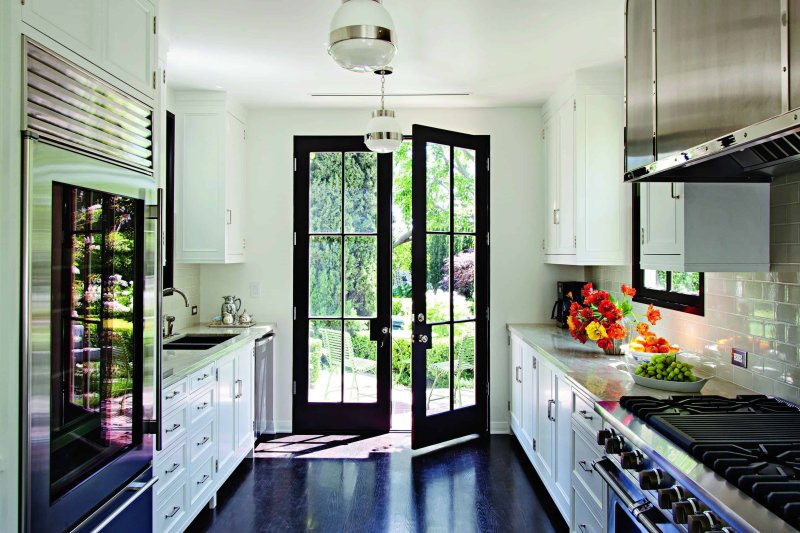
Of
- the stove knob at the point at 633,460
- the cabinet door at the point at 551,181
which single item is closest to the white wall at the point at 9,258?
the stove knob at the point at 633,460

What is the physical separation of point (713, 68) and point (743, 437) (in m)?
1.07

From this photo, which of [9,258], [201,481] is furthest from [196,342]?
[9,258]

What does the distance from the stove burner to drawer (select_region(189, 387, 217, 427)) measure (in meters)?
2.00

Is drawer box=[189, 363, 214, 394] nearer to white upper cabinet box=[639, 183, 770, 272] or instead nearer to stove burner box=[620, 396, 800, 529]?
stove burner box=[620, 396, 800, 529]

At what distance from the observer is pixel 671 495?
4.63 feet

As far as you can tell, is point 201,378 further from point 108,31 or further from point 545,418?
point 545,418

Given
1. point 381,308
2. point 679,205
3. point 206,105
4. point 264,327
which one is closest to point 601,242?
point 679,205

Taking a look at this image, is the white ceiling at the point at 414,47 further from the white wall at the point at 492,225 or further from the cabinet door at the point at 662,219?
the cabinet door at the point at 662,219

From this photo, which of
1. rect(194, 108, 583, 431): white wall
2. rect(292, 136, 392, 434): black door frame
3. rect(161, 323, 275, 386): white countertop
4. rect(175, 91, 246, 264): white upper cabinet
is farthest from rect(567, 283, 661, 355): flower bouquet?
rect(175, 91, 246, 264): white upper cabinet

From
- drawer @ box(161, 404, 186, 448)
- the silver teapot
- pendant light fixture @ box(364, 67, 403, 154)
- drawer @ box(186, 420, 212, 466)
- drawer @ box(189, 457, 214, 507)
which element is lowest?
drawer @ box(189, 457, 214, 507)

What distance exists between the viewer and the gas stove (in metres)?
1.20

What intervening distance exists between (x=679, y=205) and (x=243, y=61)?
256 cm

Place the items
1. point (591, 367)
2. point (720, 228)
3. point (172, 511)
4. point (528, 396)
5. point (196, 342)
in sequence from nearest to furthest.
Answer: point (720, 228) → point (172, 511) → point (591, 367) → point (196, 342) → point (528, 396)

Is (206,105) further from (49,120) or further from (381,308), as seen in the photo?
(49,120)
